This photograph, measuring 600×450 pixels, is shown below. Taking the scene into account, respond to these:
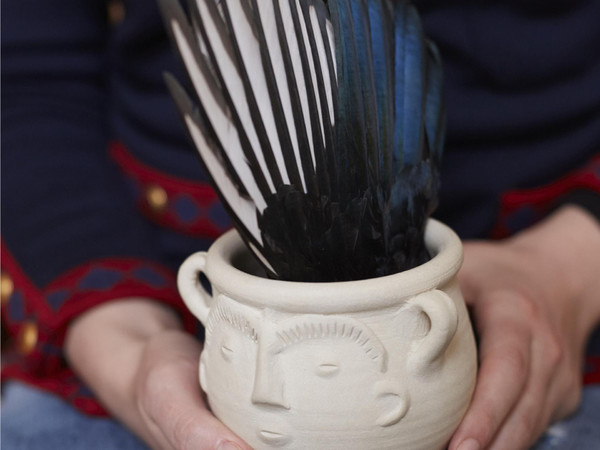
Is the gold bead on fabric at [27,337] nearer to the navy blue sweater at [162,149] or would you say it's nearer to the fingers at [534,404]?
the navy blue sweater at [162,149]

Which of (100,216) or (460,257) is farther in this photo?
(100,216)

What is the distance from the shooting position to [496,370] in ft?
1.23

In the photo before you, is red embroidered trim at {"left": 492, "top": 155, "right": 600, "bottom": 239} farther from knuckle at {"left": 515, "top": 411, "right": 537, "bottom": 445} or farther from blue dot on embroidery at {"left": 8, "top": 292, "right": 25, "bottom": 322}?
blue dot on embroidery at {"left": 8, "top": 292, "right": 25, "bottom": 322}

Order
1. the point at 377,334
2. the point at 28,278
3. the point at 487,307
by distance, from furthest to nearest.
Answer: the point at 28,278, the point at 487,307, the point at 377,334

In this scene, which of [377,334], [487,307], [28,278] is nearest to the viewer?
[377,334]

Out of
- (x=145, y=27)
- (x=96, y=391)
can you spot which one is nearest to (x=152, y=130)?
(x=145, y=27)

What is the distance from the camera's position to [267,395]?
315mm

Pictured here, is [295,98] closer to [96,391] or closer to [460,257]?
[460,257]

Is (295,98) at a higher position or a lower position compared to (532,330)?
higher

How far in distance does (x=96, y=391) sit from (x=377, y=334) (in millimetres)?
267

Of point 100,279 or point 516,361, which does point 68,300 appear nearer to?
point 100,279

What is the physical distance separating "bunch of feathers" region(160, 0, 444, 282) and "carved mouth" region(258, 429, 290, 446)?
7 cm

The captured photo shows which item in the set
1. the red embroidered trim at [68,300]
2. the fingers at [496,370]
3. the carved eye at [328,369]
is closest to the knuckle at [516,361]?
the fingers at [496,370]

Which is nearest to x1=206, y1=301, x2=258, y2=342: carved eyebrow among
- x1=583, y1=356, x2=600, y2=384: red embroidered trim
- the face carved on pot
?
the face carved on pot
